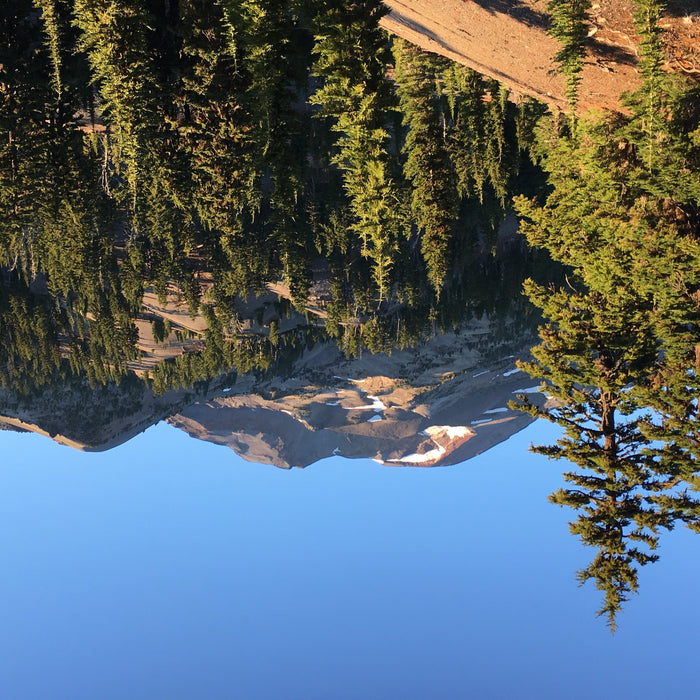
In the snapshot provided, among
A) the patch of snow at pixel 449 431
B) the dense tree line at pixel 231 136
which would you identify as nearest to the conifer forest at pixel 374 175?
the dense tree line at pixel 231 136

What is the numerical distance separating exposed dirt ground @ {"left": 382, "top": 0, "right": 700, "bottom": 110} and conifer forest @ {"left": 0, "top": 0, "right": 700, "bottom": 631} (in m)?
0.76

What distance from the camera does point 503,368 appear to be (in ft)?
384

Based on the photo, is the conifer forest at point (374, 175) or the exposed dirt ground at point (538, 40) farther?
the conifer forest at point (374, 175)

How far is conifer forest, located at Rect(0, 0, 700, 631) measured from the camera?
23703mm

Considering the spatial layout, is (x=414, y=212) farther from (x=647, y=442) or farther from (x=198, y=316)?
(x=198, y=316)

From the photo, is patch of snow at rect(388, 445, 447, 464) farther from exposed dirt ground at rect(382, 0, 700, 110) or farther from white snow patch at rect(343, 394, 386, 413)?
exposed dirt ground at rect(382, 0, 700, 110)

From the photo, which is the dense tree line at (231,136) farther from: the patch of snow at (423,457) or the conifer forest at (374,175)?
the patch of snow at (423,457)

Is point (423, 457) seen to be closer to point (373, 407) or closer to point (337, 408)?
point (373, 407)

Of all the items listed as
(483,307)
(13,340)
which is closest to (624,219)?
(483,307)

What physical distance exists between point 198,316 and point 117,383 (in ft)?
76.1

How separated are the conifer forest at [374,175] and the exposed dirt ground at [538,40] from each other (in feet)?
2.50

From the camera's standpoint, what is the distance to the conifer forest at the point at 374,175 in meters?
23.7

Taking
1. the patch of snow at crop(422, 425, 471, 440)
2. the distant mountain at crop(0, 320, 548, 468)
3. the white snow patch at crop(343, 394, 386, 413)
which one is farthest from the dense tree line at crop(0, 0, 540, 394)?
the patch of snow at crop(422, 425, 471, 440)

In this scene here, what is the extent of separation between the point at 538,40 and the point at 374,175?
9.80 meters
